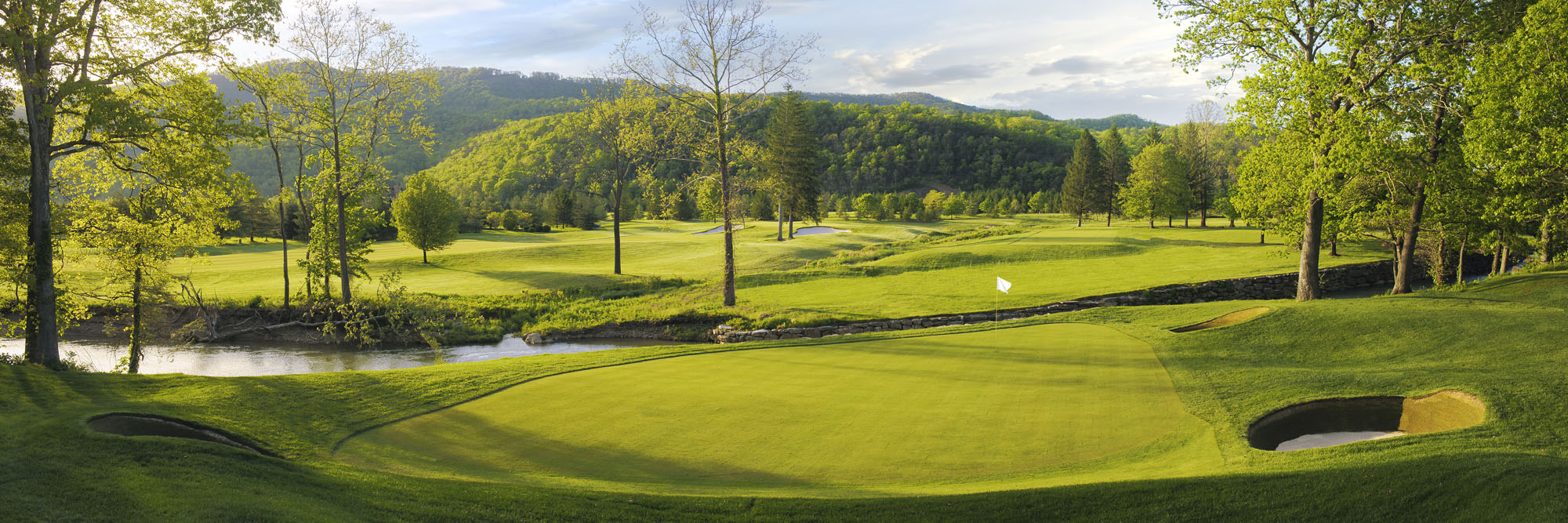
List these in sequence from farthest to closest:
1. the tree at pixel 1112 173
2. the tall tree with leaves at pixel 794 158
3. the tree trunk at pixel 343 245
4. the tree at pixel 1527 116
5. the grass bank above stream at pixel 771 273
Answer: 1. the tree at pixel 1112 173
2. the tall tree with leaves at pixel 794 158
3. the grass bank above stream at pixel 771 273
4. the tree trunk at pixel 343 245
5. the tree at pixel 1527 116

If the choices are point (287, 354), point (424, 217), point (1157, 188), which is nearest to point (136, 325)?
point (287, 354)

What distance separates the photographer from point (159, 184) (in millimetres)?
14266

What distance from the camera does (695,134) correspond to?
2570 centimetres

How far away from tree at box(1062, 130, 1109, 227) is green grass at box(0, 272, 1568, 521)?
184ft

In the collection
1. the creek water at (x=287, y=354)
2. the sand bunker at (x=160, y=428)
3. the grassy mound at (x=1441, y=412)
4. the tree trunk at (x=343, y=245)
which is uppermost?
the tree trunk at (x=343, y=245)

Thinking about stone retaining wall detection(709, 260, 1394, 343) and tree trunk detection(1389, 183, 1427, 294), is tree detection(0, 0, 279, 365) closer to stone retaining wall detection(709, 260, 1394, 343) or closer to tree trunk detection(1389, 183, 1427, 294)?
stone retaining wall detection(709, 260, 1394, 343)

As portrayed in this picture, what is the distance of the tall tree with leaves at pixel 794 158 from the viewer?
2180 inches

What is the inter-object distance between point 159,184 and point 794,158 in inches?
1734

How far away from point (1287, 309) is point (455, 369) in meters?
18.4

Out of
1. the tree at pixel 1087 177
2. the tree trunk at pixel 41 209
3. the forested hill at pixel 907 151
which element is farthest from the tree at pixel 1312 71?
the forested hill at pixel 907 151

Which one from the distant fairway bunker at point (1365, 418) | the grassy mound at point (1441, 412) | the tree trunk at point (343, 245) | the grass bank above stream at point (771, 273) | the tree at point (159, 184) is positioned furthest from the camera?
the grass bank above stream at point (771, 273)

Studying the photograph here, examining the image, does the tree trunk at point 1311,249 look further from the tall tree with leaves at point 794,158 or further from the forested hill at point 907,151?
the forested hill at point 907,151

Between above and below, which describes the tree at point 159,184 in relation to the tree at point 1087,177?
below

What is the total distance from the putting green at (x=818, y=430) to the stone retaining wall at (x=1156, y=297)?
27.2ft
